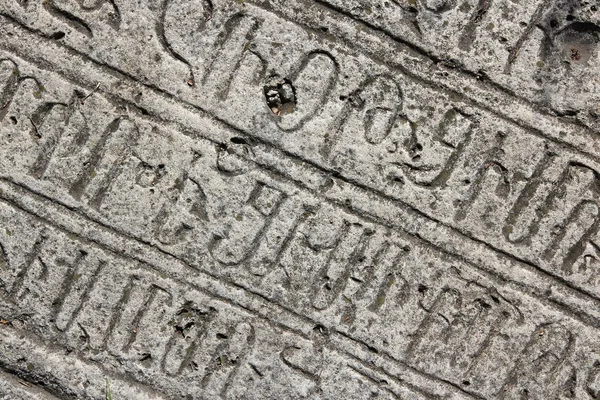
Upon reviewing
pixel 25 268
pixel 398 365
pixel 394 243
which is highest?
pixel 394 243

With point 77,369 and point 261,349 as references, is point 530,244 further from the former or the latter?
point 77,369

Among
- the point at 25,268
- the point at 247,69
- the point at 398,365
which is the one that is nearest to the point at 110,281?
the point at 25,268

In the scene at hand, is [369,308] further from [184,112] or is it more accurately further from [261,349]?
[184,112]

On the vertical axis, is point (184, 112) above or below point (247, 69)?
below

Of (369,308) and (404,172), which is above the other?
(404,172)

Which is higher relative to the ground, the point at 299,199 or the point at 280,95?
the point at 280,95

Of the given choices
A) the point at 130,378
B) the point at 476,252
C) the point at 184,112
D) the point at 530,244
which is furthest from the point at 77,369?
the point at 530,244
